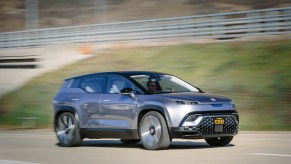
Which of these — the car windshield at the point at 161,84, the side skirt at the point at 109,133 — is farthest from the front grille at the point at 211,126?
the side skirt at the point at 109,133

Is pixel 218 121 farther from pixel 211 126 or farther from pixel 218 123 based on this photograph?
pixel 211 126

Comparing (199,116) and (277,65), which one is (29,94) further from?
(199,116)

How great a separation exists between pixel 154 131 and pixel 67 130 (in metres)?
2.80

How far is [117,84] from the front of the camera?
14477 mm

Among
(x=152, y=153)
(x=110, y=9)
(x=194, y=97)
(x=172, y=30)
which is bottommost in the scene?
(x=152, y=153)

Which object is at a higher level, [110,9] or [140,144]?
[110,9]

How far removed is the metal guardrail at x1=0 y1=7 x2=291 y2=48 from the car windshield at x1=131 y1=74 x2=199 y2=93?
14.0m

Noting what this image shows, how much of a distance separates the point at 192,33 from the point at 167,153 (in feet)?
68.5

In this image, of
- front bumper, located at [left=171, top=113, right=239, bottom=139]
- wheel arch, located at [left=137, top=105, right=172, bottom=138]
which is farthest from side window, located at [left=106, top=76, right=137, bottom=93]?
front bumper, located at [left=171, top=113, right=239, bottom=139]

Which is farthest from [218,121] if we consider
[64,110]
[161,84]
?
[64,110]

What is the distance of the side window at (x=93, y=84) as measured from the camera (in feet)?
48.6

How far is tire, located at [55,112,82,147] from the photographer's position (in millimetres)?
15117

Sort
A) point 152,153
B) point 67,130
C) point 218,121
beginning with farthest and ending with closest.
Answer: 1. point 67,130
2. point 218,121
3. point 152,153

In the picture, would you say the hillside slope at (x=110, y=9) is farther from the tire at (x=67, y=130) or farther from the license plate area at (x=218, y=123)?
the license plate area at (x=218, y=123)
